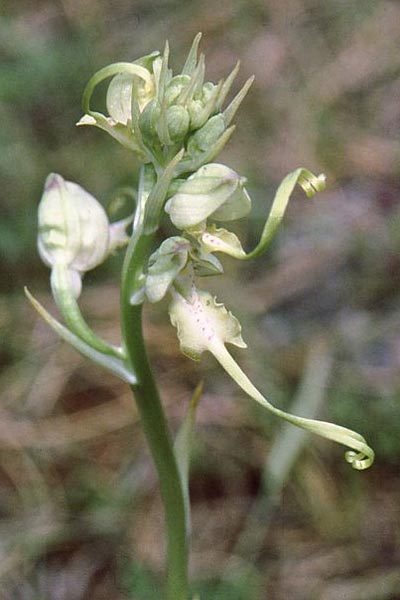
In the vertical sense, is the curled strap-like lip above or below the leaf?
above

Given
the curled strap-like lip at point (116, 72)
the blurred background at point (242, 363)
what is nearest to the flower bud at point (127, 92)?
the curled strap-like lip at point (116, 72)

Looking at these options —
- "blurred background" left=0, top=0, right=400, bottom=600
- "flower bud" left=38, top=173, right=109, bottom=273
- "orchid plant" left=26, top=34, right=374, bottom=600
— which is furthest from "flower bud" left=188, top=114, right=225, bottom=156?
"blurred background" left=0, top=0, right=400, bottom=600

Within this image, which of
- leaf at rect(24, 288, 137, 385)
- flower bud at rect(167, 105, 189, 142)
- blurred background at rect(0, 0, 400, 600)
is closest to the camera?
flower bud at rect(167, 105, 189, 142)

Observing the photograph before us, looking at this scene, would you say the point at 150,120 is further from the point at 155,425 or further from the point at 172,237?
the point at 155,425

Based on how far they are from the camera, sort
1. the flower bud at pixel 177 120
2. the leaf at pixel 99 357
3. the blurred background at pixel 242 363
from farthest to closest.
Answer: the blurred background at pixel 242 363 → the leaf at pixel 99 357 → the flower bud at pixel 177 120

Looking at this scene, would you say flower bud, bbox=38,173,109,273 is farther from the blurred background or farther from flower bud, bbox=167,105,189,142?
the blurred background

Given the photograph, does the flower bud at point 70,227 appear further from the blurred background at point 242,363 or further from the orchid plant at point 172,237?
the blurred background at point 242,363
